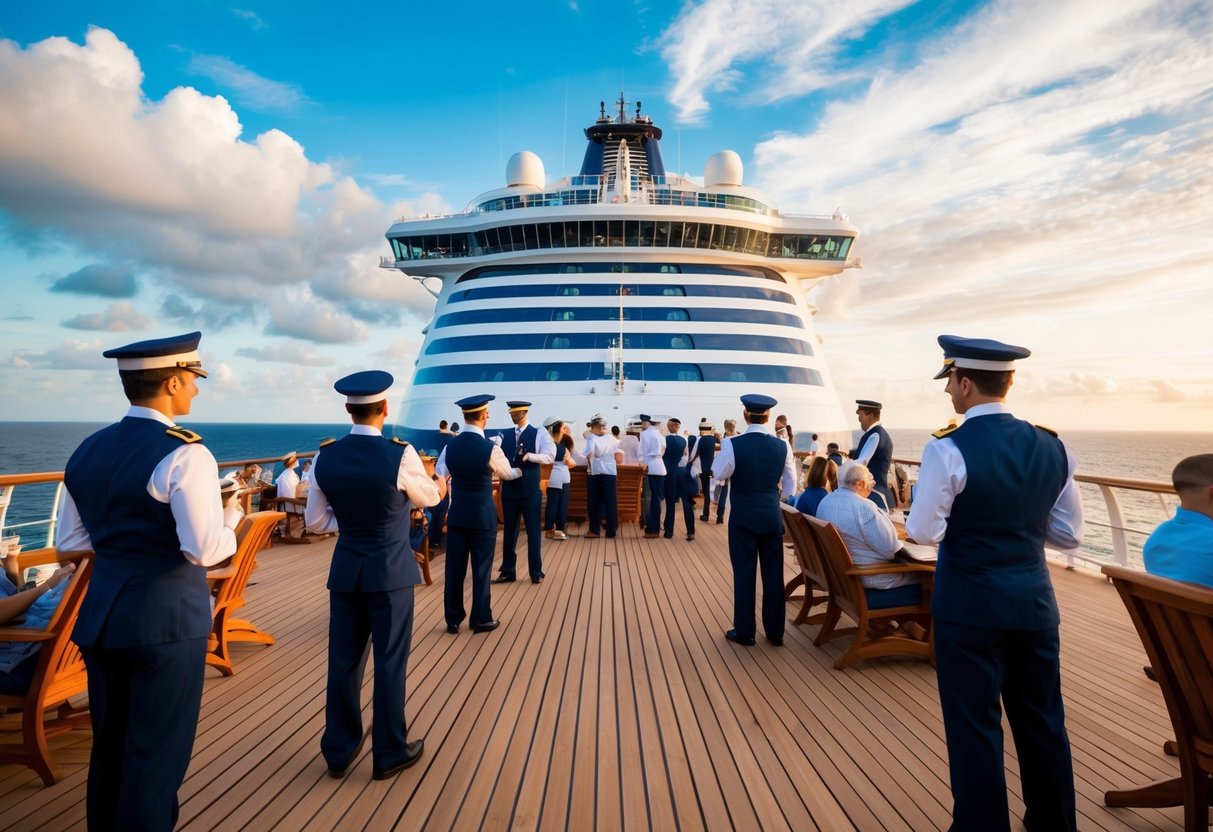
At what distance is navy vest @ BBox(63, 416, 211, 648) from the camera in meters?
2.12

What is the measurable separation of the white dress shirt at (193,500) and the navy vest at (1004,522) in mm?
2794

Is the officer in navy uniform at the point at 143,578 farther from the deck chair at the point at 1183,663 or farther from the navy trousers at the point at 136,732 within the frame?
the deck chair at the point at 1183,663

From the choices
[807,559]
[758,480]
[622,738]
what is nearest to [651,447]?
[807,559]

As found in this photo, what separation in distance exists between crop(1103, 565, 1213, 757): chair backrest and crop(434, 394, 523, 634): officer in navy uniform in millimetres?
4096

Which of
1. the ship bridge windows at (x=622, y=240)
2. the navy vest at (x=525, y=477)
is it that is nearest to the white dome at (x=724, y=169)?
the ship bridge windows at (x=622, y=240)

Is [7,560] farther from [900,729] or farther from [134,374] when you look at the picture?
[900,729]

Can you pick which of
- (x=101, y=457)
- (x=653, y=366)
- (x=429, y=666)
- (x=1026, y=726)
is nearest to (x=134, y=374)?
(x=101, y=457)

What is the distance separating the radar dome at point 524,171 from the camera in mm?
24172

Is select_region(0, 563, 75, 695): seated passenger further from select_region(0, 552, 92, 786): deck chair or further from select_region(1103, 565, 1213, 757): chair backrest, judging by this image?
select_region(1103, 565, 1213, 757): chair backrest

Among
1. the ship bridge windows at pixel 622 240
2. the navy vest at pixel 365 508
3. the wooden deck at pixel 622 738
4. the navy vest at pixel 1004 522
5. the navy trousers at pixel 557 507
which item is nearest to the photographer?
the navy vest at pixel 1004 522

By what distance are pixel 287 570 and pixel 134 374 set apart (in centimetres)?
619

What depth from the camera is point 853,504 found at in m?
4.39

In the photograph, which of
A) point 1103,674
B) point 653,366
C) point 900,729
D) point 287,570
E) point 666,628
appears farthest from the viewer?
point 653,366

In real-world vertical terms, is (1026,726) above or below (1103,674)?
above
